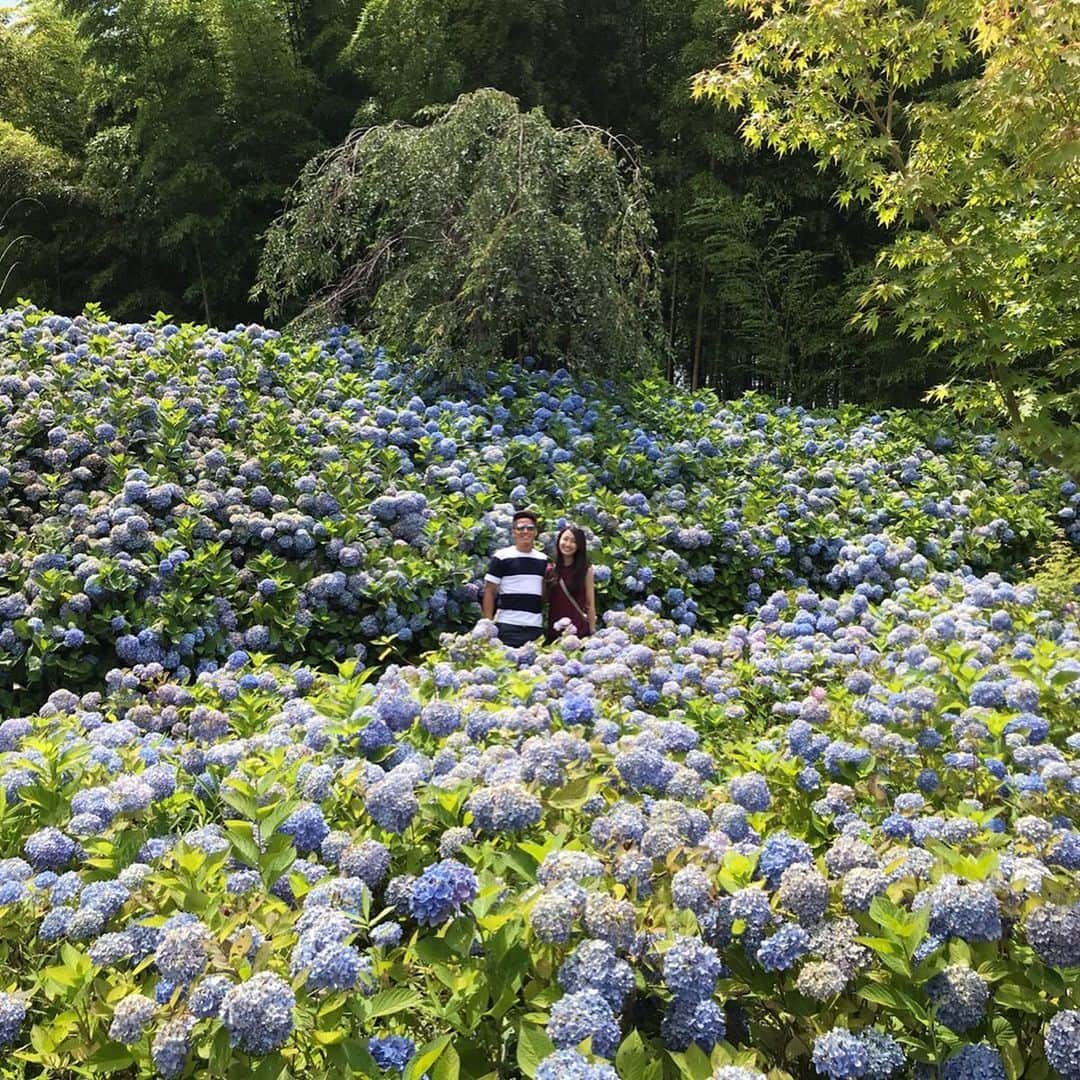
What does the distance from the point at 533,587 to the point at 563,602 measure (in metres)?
0.13

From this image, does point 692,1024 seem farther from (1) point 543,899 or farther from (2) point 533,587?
(2) point 533,587

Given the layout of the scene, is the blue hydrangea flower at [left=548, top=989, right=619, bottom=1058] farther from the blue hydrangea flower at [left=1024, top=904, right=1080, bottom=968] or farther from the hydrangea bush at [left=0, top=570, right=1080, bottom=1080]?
the blue hydrangea flower at [left=1024, top=904, right=1080, bottom=968]

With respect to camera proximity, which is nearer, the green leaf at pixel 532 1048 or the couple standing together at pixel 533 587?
the green leaf at pixel 532 1048

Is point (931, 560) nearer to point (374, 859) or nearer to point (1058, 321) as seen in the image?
point (1058, 321)

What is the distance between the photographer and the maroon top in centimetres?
328

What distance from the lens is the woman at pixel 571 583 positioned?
3.33 m

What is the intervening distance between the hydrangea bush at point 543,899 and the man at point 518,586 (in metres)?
1.55

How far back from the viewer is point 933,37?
2816mm

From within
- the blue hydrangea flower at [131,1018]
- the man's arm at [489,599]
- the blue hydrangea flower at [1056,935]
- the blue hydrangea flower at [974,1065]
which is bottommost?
the man's arm at [489,599]

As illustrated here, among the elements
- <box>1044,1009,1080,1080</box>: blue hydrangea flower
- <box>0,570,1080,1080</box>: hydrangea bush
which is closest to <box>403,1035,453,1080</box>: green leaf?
<box>0,570,1080,1080</box>: hydrangea bush

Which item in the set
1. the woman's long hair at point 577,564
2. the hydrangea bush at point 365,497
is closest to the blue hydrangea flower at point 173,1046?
the hydrangea bush at point 365,497

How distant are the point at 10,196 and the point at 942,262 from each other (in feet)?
28.1

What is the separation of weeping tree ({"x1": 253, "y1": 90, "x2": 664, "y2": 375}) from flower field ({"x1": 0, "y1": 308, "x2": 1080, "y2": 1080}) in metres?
2.21

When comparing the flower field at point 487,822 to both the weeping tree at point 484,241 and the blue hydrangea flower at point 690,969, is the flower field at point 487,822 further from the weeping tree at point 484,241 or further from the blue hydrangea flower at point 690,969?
the weeping tree at point 484,241
